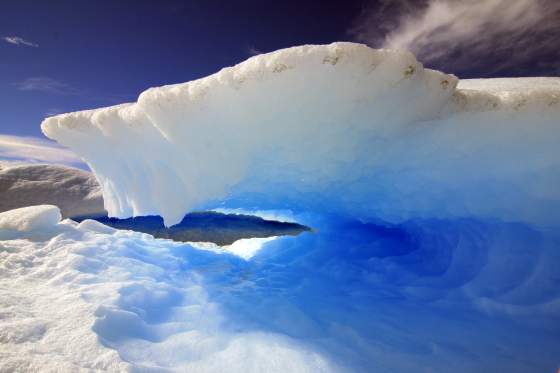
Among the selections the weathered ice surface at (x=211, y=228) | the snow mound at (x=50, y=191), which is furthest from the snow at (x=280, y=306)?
the snow mound at (x=50, y=191)

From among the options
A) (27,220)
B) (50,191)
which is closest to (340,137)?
(27,220)

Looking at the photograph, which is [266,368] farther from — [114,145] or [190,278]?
[114,145]

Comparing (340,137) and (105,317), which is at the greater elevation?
(340,137)

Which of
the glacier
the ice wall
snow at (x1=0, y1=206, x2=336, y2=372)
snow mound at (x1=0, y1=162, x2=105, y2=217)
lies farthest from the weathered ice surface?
snow at (x1=0, y1=206, x2=336, y2=372)

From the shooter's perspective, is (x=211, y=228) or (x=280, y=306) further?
(x=211, y=228)

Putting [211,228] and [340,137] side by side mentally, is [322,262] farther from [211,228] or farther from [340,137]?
[211,228]

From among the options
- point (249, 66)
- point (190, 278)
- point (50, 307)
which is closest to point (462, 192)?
point (249, 66)

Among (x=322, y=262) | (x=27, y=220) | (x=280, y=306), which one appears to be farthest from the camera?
(x=322, y=262)
